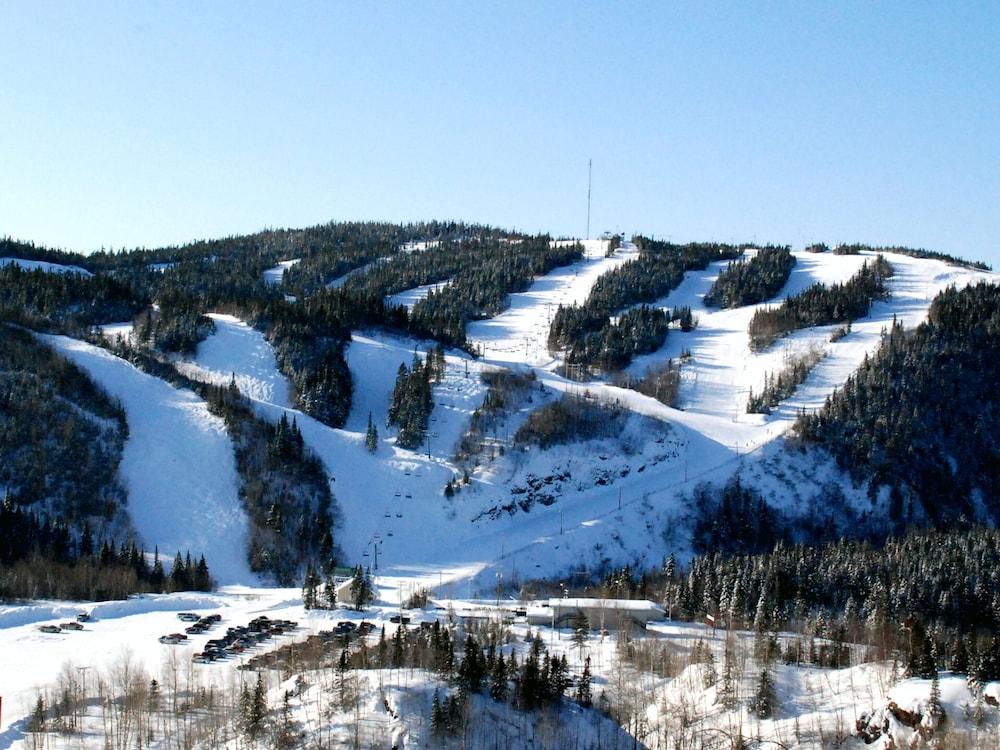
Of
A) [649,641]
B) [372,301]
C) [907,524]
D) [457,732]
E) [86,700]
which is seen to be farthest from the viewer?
[372,301]

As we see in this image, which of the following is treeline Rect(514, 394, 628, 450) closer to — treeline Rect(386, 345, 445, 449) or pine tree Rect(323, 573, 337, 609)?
treeline Rect(386, 345, 445, 449)

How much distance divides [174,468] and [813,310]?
111397 mm

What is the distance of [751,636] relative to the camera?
253 feet

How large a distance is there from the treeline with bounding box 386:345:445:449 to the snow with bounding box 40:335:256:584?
946 inches

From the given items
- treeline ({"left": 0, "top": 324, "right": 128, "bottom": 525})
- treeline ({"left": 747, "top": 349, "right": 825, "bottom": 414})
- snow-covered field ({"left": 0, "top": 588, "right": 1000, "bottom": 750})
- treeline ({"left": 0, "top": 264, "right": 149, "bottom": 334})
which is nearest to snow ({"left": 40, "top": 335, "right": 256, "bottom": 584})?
treeline ({"left": 0, "top": 324, "right": 128, "bottom": 525})

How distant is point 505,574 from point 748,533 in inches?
1224

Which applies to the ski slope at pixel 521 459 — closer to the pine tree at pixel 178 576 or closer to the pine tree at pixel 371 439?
the pine tree at pixel 371 439

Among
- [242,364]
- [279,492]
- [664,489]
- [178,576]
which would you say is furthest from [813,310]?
[178,576]

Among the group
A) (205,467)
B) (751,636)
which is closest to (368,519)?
(205,467)

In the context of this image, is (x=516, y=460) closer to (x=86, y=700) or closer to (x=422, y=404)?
(x=422, y=404)

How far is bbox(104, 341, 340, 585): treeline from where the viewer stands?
117m

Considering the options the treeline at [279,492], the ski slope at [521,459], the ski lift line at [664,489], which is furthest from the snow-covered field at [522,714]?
the ski slope at [521,459]

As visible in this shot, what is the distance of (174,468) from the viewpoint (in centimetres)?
12694

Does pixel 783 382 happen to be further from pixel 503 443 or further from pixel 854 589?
pixel 854 589
